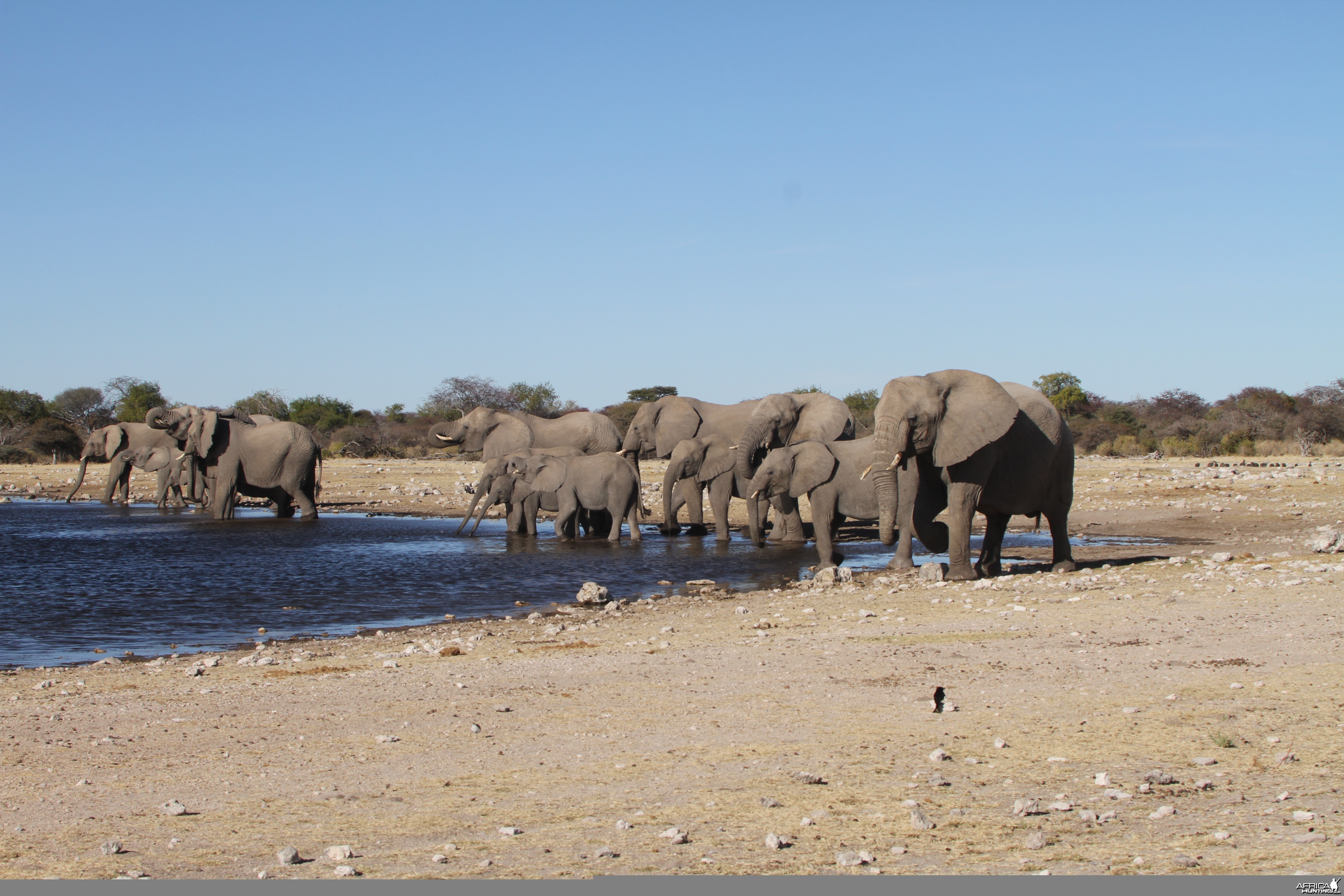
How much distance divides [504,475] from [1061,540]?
1128 cm

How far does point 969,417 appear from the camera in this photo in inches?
528

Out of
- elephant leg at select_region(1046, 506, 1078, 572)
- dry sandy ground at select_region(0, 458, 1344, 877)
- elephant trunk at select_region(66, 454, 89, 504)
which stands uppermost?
elephant trunk at select_region(66, 454, 89, 504)

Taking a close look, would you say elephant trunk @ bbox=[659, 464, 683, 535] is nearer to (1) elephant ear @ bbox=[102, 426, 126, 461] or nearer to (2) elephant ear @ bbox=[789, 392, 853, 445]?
(2) elephant ear @ bbox=[789, 392, 853, 445]

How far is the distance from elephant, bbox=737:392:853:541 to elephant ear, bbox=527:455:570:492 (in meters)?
3.18

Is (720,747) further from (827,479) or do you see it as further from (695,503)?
(695,503)

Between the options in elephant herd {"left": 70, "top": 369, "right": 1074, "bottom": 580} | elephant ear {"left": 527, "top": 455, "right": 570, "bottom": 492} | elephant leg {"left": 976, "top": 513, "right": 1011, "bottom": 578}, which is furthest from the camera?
elephant ear {"left": 527, "top": 455, "right": 570, "bottom": 492}

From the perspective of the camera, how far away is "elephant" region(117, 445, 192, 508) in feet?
101

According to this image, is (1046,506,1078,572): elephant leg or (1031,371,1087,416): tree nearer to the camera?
(1046,506,1078,572): elephant leg

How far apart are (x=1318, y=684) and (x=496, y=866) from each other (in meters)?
5.61

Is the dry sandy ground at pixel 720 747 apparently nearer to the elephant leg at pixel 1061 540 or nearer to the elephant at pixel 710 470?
the elephant leg at pixel 1061 540

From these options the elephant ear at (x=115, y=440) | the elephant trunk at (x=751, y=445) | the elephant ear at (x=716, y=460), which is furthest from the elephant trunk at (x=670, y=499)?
the elephant ear at (x=115, y=440)

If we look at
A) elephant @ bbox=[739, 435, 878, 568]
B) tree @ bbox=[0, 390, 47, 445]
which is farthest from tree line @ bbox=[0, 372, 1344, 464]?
elephant @ bbox=[739, 435, 878, 568]

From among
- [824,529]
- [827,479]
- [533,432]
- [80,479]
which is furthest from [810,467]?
[80,479]

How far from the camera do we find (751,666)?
350 inches
